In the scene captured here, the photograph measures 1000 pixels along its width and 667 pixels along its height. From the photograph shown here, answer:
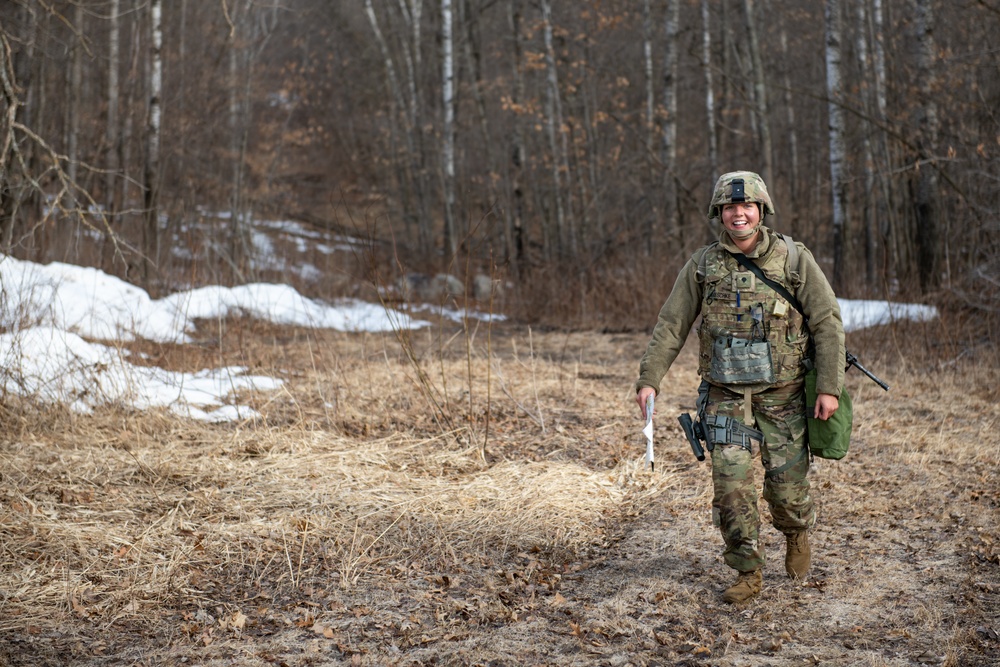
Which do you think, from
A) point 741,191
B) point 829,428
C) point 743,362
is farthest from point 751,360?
point 741,191

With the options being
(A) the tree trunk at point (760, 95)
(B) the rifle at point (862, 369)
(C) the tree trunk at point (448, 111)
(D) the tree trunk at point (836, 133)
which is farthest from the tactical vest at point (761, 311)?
(C) the tree trunk at point (448, 111)

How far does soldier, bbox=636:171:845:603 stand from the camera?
138 inches

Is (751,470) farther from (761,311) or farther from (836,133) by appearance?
(836,133)

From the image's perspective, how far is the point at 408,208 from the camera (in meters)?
24.1

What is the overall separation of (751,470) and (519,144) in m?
13.3

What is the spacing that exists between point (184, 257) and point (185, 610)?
35.9ft

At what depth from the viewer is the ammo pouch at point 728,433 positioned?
140 inches

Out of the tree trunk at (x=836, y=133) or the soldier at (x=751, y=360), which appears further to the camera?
the tree trunk at (x=836, y=133)

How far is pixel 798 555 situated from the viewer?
12.4ft

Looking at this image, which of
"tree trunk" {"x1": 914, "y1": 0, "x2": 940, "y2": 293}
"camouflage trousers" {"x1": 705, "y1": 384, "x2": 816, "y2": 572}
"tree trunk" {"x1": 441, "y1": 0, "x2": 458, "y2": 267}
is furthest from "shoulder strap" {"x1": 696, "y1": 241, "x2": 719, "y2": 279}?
"tree trunk" {"x1": 441, "y1": 0, "x2": 458, "y2": 267}

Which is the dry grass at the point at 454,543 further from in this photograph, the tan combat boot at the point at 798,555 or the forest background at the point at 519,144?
the forest background at the point at 519,144

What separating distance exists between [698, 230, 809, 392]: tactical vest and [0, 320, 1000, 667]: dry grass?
0.97 meters

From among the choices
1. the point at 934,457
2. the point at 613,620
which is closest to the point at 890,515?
the point at 934,457

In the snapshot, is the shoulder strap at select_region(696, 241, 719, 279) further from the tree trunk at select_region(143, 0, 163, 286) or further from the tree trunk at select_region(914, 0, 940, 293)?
the tree trunk at select_region(143, 0, 163, 286)
